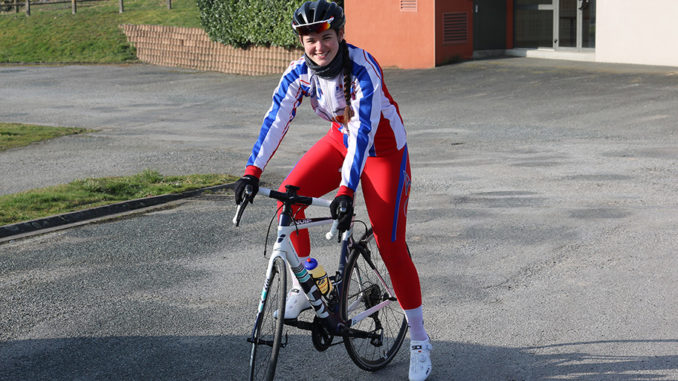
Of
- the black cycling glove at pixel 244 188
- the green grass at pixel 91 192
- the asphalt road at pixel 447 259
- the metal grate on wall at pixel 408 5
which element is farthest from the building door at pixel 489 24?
the black cycling glove at pixel 244 188

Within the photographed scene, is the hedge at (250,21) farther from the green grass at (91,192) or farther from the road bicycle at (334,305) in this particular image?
the road bicycle at (334,305)

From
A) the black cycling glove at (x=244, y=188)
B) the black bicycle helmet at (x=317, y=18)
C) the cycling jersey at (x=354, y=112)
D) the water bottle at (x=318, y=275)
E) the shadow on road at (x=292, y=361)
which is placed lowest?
the shadow on road at (x=292, y=361)

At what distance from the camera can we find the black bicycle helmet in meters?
4.64

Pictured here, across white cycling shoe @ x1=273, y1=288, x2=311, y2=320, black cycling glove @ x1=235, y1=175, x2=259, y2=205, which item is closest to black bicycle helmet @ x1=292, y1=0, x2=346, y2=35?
black cycling glove @ x1=235, y1=175, x2=259, y2=205

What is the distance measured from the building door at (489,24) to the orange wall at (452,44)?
0.36 metres

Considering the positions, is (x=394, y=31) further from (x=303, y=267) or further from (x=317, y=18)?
(x=303, y=267)

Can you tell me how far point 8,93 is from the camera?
26.1 meters

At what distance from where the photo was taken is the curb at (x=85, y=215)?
924 cm

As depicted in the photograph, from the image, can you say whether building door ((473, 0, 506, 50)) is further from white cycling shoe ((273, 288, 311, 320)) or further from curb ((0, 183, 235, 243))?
white cycling shoe ((273, 288, 311, 320))

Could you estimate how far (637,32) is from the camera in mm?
22016

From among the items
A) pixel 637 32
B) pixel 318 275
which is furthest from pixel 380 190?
pixel 637 32

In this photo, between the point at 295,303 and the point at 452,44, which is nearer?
the point at 295,303

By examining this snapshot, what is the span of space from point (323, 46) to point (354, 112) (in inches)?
15.6

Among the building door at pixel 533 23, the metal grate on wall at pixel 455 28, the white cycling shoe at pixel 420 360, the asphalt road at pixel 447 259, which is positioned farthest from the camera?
the building door at pixel 533 23
